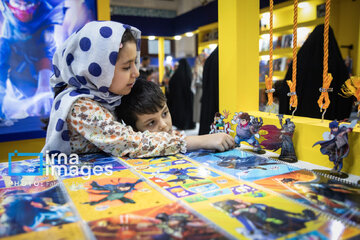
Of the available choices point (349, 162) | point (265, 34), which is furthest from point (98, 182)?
point (265, 34)

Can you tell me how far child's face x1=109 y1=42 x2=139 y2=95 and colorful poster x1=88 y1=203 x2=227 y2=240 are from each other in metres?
0.71

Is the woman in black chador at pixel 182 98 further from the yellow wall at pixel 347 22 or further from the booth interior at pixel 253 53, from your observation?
the yellow wall at pixel 347 22

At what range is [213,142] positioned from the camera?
130 centimetres

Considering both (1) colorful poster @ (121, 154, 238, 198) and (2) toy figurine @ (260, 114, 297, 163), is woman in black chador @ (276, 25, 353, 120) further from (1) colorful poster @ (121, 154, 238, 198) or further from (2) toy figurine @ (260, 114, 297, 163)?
(1) colorful poster @ (121, 154, 238, 198)

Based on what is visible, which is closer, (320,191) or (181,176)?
(320,191)

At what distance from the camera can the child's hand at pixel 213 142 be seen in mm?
1292

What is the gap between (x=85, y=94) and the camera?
4.24ft

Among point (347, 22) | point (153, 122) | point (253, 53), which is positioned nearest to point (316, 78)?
point (253, 53)

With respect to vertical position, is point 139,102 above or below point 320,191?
above

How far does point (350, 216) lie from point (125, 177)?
25.3 inches

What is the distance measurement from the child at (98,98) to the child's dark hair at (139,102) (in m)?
0.07

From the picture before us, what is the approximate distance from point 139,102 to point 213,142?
0.37 meters

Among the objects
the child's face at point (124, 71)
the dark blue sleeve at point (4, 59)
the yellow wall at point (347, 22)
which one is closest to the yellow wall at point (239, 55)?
the child's face at point (124, 71)

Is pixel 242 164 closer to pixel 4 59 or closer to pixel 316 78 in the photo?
pixel 316 78
